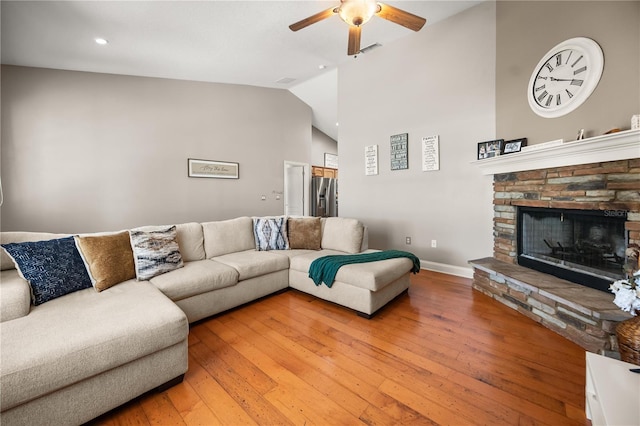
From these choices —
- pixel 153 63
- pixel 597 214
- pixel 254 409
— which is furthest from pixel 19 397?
pixel 153 63

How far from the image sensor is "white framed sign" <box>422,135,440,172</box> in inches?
139

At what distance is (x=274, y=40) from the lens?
361 cm

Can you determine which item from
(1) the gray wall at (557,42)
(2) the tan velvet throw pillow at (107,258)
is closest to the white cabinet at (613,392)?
(1) the gray wall at (557,42)

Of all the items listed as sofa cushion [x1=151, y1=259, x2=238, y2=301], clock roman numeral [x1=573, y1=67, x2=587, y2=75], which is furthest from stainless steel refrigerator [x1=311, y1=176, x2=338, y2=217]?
clock roman numeral [x1=573, y1=67, x2=587, y2=75]

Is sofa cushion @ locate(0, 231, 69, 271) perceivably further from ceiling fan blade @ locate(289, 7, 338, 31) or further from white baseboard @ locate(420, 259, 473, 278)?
white baseboard @ locate(420, 259, 473, 278)

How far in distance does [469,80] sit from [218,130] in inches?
166

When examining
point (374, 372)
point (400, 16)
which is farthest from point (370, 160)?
point (374, 372)

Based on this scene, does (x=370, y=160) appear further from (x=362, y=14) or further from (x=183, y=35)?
(x=183, y=35)

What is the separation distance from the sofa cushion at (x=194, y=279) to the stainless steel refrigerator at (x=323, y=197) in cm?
449

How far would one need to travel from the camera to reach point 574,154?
218cm

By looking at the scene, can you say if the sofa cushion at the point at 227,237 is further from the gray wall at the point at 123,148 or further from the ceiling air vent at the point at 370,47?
the ceiling air vent at the point at 370,47

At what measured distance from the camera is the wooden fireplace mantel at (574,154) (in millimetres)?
1852

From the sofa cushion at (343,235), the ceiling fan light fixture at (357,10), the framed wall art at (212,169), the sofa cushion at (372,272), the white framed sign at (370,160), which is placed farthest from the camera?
the framed wall art at (212,169)

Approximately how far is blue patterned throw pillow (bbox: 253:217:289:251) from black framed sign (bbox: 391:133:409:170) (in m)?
1.96
